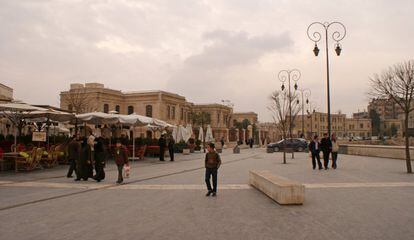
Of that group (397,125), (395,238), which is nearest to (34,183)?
(395,238)

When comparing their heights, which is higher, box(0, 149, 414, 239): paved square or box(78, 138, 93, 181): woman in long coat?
box(78, 138, 93, 181): woman in long coat

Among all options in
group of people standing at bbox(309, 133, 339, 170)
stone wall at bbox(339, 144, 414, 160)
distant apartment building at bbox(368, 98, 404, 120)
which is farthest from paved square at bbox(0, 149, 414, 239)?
stone wall at bbox(339, 144, 414, 160)

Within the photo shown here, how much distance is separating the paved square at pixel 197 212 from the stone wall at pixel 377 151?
14732 millimetres

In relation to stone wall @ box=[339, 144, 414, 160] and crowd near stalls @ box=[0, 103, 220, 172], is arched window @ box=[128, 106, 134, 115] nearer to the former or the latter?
crowd near stalls @ box=[0, 103, 220, 172]

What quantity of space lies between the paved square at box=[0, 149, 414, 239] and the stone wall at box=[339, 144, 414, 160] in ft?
48.3

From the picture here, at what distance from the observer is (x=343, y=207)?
8.61 meters

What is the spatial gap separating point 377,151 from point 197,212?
25302 mm

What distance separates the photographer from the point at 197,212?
821 centimetres

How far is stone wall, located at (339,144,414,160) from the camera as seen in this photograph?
26306 millimetres

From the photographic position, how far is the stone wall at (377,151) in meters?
26.3

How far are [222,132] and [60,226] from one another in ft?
244

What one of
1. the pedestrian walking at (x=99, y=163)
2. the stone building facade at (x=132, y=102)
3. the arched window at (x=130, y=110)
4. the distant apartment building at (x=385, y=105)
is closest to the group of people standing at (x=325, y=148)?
the distant apartment building at (x=385, y=105)

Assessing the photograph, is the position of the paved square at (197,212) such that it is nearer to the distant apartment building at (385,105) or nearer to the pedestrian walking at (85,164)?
the pedestrian walking at (85,164)

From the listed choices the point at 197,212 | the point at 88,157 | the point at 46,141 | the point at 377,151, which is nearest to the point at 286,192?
the point at 197,212
